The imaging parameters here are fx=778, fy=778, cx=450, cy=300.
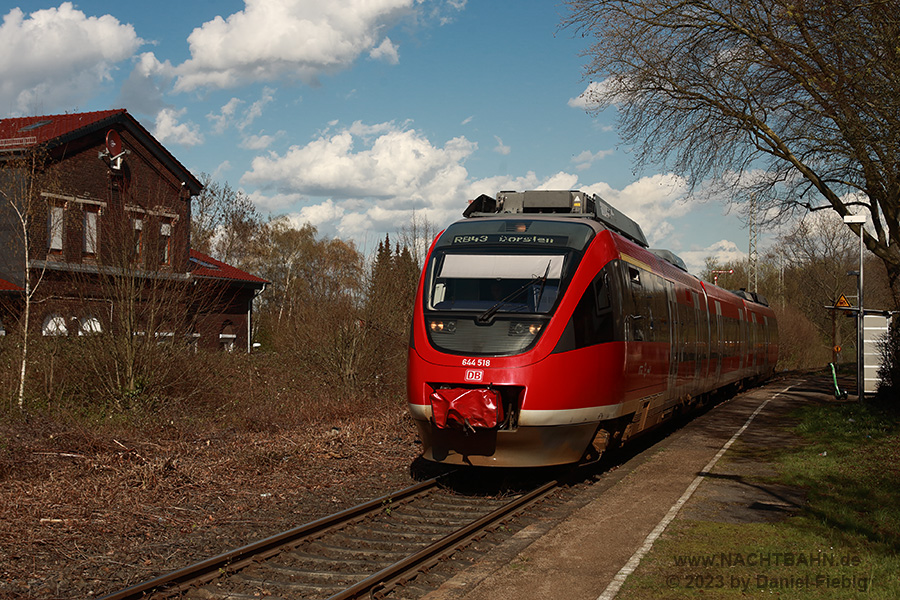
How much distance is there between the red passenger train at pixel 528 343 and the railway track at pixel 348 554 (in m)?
0.84

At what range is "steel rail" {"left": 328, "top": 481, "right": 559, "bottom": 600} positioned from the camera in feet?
19.6

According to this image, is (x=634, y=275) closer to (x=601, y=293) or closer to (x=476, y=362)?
(x=601, y=293)

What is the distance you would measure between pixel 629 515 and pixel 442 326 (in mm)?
3148

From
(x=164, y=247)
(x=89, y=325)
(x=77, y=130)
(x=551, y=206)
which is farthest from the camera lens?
(x=77, y=130)

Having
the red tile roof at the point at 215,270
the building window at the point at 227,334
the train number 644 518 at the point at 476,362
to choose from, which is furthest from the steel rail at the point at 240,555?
the building window at the point at 227,334

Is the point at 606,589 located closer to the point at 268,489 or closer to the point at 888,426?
the point at 268,489

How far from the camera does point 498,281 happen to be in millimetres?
9992

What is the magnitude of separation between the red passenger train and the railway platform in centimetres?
79

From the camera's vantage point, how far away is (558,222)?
35.0 feet

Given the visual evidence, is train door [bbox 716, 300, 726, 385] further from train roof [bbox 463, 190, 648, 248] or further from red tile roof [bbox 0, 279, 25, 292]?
red tile roof [bbox 0, 279, 25, 292]

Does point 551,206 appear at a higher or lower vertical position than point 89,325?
higher

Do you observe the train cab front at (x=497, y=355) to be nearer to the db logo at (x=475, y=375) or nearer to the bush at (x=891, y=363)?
the db logo at (x=475, y=375)

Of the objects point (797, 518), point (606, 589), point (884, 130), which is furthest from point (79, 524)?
point (884, 130)

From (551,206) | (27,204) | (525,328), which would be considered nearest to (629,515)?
(525,328)
